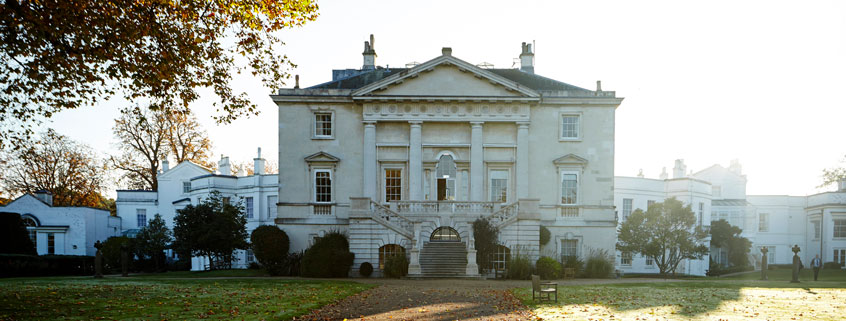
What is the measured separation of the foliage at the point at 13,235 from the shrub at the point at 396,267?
27436 mm

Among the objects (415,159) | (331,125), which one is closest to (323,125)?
(331,125)

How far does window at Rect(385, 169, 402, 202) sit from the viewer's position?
34.6 m

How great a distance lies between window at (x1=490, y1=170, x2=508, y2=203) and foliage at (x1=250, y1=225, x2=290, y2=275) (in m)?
11.8

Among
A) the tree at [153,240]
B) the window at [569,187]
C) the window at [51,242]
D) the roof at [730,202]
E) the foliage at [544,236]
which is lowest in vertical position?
the window at [51,242]

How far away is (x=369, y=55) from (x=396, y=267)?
17.7 m

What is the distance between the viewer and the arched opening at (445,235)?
102 feet

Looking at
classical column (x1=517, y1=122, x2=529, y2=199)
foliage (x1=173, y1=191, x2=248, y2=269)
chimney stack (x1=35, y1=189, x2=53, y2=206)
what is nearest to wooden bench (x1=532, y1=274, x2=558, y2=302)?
classical column (x1=517, y1=122, x2=529, y2=199)

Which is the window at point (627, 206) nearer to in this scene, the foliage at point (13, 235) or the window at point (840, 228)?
the window at point (840, 228)

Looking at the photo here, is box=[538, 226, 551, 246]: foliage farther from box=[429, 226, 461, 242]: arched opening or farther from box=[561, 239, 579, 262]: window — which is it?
box=[429, 226, 461, 242]: arched opening

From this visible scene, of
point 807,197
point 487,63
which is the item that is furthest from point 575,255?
point 807,197

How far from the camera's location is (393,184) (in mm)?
34625

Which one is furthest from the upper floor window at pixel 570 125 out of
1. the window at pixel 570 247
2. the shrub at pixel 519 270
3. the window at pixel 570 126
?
the shrub at pixel 519 270

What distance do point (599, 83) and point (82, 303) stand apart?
93.3 feet

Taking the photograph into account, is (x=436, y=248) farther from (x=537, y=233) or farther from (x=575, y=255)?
(x=575, y=255)
